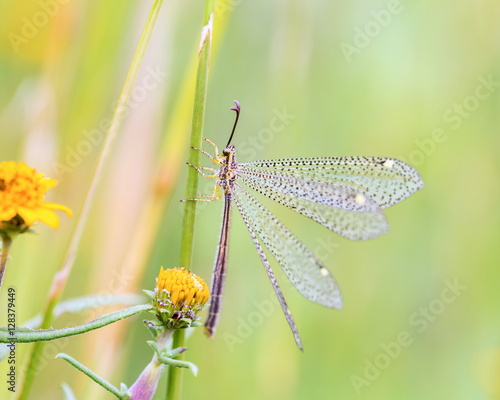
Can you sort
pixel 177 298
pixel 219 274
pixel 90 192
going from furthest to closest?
1. pixel 219 274
2. pixel 90 192
3. pixel 177 298

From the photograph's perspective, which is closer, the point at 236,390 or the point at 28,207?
the point at 28,207

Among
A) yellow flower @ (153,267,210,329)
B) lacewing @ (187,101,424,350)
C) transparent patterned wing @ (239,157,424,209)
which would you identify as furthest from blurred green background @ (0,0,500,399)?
yellow flower @ (153,267,210,329)

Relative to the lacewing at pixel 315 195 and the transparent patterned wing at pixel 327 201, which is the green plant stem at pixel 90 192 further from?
the transparent patterned wing at pixel 327 201

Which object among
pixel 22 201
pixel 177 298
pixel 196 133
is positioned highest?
pixel 196 133

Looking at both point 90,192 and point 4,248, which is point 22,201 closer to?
point 4,248

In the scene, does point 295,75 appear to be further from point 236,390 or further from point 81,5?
point 236,390

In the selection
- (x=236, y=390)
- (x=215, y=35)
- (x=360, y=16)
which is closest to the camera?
(x=215, y=35)

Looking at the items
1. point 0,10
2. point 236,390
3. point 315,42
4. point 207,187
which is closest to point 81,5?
point 0,10

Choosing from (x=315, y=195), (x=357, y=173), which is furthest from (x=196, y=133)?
(x=357, y=173)
